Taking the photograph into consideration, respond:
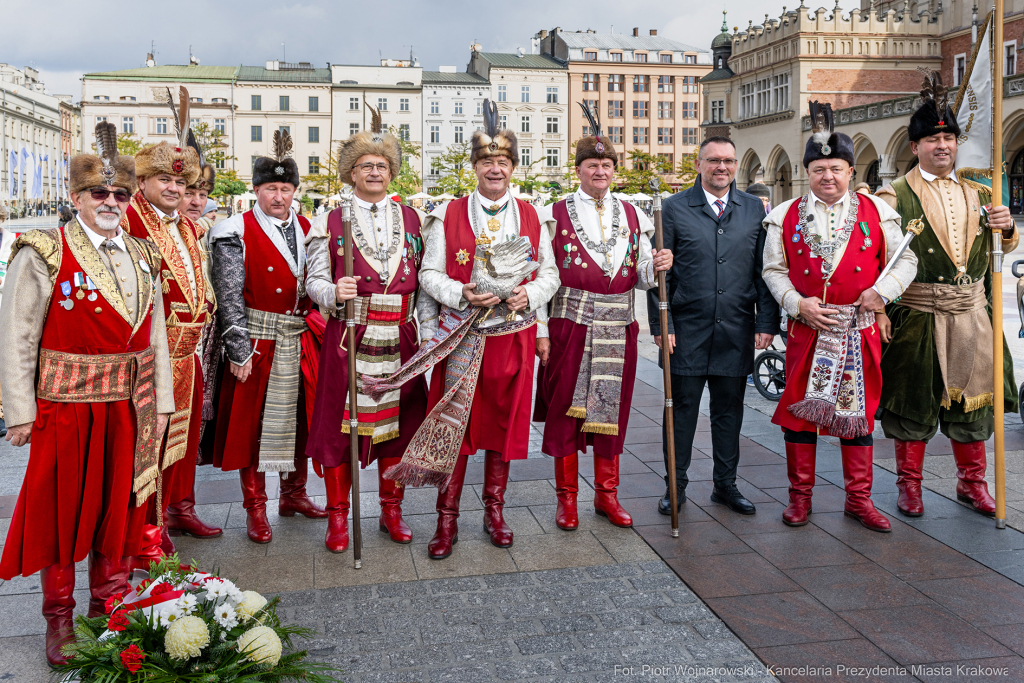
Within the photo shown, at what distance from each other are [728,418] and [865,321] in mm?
900

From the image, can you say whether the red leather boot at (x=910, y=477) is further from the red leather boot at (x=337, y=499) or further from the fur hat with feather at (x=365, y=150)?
the fur hat with feather at (x=365, y=150)

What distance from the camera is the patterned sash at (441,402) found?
4344 millimetres

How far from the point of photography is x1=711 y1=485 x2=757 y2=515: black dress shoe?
4.84 m

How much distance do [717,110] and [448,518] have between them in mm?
52208

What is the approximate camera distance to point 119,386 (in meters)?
3.42

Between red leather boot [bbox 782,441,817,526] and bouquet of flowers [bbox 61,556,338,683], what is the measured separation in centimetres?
263

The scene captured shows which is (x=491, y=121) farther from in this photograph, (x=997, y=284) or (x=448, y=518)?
(x=997, y=284)

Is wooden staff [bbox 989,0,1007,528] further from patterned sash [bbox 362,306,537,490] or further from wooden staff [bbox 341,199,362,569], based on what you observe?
wooden staff [bbox 341,199,362,569]

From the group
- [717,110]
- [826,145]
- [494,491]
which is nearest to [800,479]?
[494,491]

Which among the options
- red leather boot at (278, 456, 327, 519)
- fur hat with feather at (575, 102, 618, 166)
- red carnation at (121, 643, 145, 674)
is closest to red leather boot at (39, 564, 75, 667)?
red carnation at (121, 643, 145, 674)

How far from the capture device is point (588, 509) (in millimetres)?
4992

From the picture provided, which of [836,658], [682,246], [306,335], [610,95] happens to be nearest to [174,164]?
[306,335]

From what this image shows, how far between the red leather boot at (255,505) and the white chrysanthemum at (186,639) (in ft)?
5.39

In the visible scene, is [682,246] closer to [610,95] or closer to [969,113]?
[969,113]
